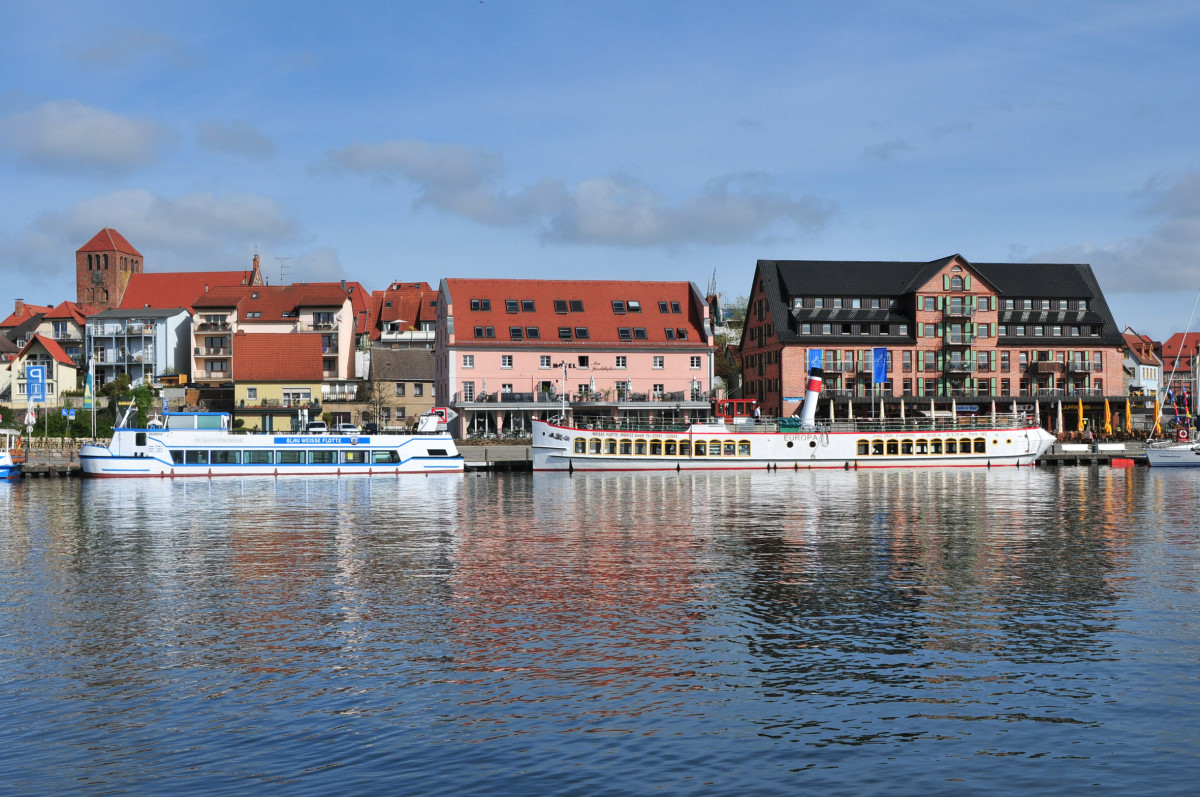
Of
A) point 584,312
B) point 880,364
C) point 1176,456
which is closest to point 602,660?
point 1176,456

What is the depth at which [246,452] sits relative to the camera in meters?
78.1

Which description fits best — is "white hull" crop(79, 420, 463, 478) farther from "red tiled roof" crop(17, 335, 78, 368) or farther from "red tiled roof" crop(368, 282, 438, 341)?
"red tiled roof" crop(368, 282, 438, 341)

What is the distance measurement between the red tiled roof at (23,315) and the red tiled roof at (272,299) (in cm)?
5066

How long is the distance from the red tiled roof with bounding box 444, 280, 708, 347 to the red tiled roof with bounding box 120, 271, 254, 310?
50867 millimetres

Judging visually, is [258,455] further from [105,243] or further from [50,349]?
[105,243]

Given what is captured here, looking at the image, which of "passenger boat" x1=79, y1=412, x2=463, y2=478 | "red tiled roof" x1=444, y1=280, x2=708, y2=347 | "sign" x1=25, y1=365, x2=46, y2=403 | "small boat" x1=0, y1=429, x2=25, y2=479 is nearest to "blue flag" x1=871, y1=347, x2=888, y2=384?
"red tiled roof" x1=444, y1=280, x2=708, y2=347

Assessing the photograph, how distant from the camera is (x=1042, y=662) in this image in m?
20.4

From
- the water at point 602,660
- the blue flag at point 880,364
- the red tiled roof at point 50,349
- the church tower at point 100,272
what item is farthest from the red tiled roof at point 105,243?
the water at point 602,660

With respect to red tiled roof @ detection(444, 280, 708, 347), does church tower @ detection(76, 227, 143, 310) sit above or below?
above

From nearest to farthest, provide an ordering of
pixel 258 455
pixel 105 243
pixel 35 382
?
1. pixel 258 455
2. pixel 35 382
3. pixel 105 243

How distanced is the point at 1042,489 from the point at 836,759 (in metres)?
53.9

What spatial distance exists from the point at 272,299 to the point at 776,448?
67476mm

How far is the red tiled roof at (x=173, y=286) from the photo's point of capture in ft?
478

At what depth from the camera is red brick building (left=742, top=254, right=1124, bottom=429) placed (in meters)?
112
